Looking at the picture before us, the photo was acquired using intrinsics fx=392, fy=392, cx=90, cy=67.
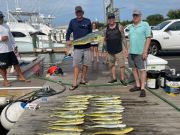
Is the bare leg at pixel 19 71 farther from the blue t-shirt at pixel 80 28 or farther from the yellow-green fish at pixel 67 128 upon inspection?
the yellow-green fish at pixel 67 128

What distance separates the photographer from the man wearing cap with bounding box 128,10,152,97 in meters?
7.88

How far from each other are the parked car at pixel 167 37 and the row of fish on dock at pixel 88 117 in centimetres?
1072

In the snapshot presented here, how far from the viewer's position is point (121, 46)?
9016 millimetres

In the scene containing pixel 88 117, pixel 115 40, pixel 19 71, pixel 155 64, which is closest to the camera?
pixel 88 117

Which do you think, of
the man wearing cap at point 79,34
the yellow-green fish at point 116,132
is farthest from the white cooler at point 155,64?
the yellow-green fish at point 116,132

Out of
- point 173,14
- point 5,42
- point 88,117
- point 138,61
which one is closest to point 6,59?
point 5,42

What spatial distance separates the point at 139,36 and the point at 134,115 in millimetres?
1998

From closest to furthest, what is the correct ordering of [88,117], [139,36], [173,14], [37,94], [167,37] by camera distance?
[88,117], [139,36], [37,94], [167,37], [173,14]

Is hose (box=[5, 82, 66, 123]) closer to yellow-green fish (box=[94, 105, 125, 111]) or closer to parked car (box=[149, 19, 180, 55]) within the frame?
yellow-green fish (box=[94, 105, 125, 111])

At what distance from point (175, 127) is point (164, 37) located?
12761mm

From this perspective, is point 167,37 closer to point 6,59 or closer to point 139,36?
point 6,59

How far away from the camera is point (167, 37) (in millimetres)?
18172

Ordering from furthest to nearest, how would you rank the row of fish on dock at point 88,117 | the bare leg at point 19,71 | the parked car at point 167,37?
the parked car at point 167,37 → the bare leg at point 19,71 → the row of fish on dock at point 88,117

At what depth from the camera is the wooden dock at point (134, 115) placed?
19.0 ft
